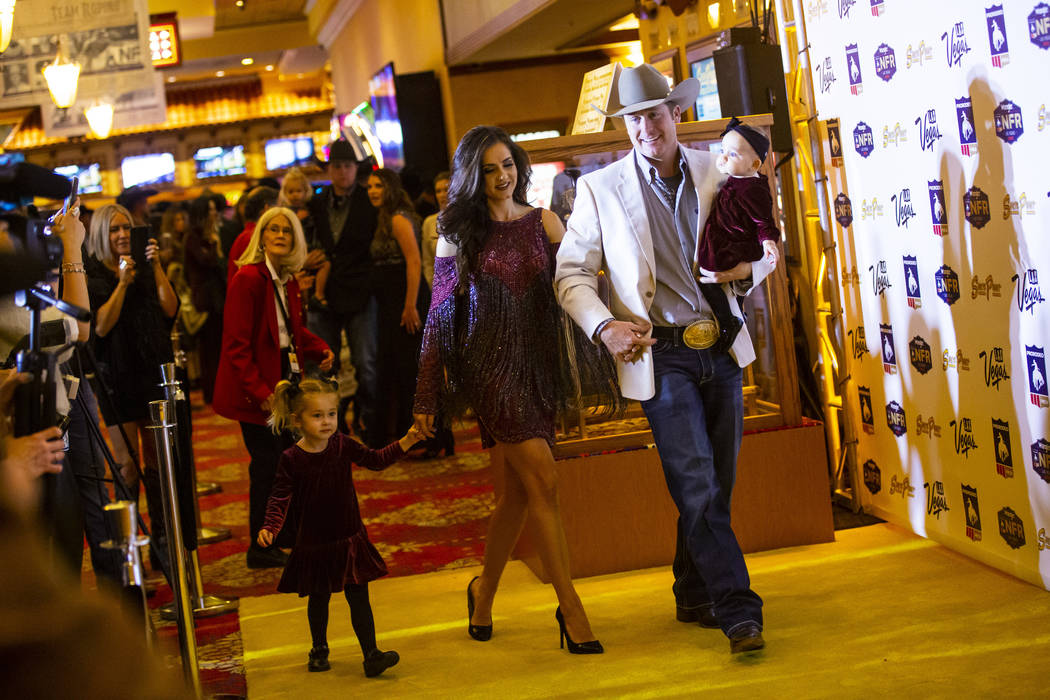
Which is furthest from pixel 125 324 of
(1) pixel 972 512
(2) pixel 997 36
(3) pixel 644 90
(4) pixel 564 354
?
(2) pixel 997 36

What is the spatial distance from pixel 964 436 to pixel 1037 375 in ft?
1.92

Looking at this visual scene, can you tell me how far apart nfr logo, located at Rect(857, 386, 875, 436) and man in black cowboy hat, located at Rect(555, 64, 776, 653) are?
4.72ft

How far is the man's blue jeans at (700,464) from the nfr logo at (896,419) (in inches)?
51.7

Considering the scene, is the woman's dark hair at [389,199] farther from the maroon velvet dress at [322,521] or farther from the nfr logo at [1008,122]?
the nfr logo at [1008,122]

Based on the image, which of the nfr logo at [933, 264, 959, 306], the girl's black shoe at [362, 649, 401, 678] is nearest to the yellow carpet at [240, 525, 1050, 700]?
the girl's black shoe at [362, 649, 401, 678]

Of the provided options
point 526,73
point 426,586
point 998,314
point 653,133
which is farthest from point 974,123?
point 526,73

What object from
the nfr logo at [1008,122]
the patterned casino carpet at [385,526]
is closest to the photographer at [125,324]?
the patterned casino carpet at [385,526]

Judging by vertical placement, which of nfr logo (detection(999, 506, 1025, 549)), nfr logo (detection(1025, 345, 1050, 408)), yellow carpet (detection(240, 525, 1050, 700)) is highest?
nfr logo (detection(1025, 345, 1050, 408))

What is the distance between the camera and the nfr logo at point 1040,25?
10.9 feet

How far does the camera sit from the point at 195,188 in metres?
20.0

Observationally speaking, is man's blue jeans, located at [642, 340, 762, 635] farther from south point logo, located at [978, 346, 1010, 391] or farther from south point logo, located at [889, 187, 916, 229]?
south point logo, located at [889, 187, 916, 229]

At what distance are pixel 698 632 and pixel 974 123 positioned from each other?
1.88 meters

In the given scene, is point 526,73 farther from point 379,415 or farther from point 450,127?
point 379,415

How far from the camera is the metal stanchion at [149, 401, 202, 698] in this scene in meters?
3.26
